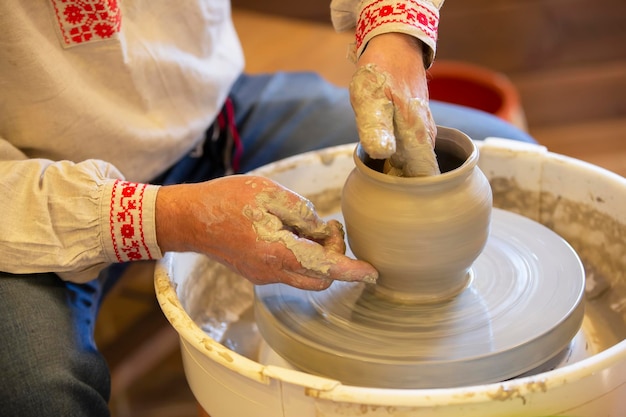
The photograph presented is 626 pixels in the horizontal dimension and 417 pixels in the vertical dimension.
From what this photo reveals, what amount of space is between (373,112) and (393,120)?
5 cm

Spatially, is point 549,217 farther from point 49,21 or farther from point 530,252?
point 49,21

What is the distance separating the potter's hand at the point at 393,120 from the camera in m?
1.03

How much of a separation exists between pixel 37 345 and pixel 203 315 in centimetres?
35

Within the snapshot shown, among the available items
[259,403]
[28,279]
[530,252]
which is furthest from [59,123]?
[530,252]

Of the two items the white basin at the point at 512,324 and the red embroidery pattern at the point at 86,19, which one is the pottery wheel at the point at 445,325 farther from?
the red embroidery pattern at the point at 86,19

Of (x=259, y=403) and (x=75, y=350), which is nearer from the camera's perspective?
(x=259, y=403)

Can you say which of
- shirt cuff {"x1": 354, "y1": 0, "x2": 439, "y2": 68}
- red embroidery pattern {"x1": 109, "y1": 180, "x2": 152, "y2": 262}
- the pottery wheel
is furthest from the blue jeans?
shirt cuff {"x1": 354, "y1": 0, "x2": 439, "y2": 68}

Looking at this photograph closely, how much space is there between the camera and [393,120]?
3.55 feet

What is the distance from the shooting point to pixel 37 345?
3.73 feet

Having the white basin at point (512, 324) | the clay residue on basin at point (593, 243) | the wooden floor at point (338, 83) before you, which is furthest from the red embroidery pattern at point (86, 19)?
the wooden floor at point (338, 83)

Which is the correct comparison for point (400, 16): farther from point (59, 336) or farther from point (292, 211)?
point (59, 336)

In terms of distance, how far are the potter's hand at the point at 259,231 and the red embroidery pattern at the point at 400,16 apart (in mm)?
333

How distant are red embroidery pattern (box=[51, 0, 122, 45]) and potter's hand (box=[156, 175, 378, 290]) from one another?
34 centimetres

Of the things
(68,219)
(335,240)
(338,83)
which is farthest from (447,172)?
(338,83)
